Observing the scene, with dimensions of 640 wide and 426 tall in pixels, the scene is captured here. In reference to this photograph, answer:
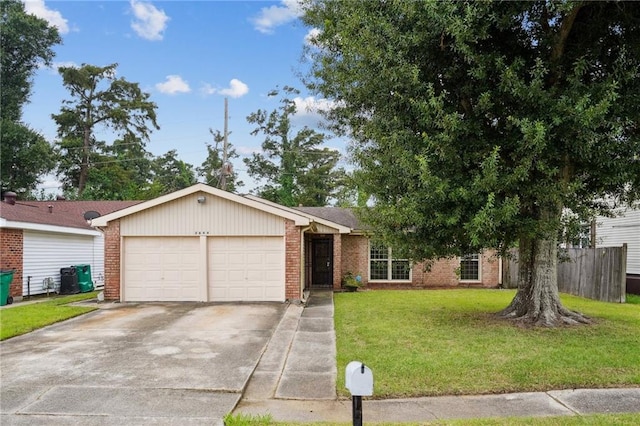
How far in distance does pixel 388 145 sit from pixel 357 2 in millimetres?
2988

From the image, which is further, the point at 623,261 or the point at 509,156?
the point at 623,261

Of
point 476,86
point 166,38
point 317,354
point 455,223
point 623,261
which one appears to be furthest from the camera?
point 166,38

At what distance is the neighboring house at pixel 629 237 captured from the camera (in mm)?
15578

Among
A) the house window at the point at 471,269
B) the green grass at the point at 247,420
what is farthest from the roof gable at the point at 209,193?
the green grass at the point at 247,420

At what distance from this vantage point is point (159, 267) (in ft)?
44.5

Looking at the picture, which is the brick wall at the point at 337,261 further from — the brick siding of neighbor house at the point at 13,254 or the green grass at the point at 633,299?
the brick siding of neighbor house at the point at 13,254

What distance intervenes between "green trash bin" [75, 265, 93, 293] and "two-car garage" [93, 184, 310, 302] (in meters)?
4.07

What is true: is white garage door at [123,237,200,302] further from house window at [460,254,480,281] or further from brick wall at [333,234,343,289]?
house window at [460,254,480,281]

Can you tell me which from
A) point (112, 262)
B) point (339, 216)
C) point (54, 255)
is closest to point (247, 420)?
point (112, 262)

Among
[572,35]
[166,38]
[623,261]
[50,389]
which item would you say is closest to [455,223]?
[572,35]

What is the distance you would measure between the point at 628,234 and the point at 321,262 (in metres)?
11.3

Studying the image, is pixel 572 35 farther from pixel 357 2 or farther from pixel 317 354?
pixel 317 354

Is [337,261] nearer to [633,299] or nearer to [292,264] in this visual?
[292,264]

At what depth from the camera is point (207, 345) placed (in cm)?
781
